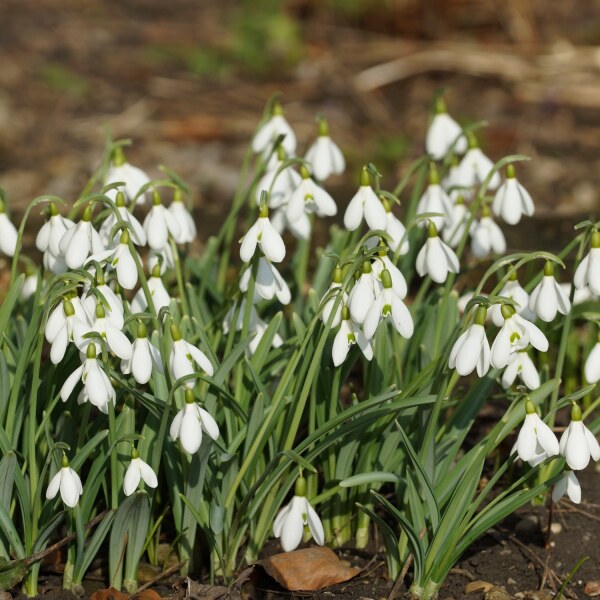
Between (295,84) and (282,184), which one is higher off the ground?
(295,84)

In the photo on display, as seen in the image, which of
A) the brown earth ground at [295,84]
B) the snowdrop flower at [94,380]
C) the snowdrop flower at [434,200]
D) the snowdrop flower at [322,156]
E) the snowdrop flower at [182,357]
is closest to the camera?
the snowdrop flower at [94,380]

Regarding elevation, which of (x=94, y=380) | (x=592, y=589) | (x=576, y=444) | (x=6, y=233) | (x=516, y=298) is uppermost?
(x=6, y=233)

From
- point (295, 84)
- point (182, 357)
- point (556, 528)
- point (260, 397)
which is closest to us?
point (182, 357)

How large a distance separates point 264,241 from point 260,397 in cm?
34

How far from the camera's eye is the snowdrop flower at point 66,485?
2.01 meters

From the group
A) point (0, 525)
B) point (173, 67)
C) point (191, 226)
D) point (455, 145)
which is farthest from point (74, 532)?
point (173, 67)

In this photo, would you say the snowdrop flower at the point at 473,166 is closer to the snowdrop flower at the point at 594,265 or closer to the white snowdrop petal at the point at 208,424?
the snowdrop flower at the point at 594,265

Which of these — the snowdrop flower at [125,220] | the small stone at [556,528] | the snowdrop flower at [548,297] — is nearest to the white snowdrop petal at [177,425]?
the snowdrop flower at [125,220]

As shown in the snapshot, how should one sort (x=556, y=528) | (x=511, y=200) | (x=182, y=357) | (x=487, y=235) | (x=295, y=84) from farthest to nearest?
(x=295, y=84) < (x=487, y=235) < (x=556, y=528) < (x=511, y=200) < (x=182, y=357)

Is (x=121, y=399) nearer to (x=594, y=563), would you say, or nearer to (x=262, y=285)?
(x=262, y=285)

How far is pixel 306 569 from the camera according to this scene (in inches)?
92.3

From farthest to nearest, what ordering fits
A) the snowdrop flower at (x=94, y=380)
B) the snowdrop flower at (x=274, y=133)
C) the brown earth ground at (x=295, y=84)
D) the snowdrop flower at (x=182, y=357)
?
1. the brown earth ground at (x=295, y=84)
2. the snowdrop flower at (x=274, y=133)
3. the snowdrop flower at (x=182, y=357)
4. the snowdrop flower at (x=94, y=380)

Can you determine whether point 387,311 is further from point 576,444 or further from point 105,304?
point 105,304

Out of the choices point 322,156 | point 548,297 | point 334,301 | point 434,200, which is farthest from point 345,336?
point 322,156
